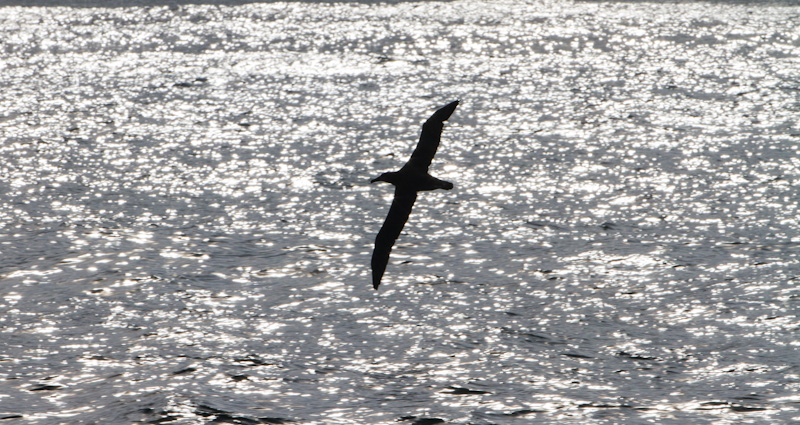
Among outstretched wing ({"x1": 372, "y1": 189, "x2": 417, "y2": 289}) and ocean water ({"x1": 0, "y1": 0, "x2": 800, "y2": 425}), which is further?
ocean water ({"x1": 0, "y1": 0, "x2": 800, "y2": 425})

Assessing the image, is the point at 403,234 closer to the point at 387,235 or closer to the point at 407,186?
the point at 407,186

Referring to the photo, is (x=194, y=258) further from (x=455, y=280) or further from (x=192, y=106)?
(x=192, y=106)

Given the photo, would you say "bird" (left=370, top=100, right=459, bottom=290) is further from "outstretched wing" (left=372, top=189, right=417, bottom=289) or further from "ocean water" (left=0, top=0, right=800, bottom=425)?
"ocean water" (left=0, top=0, right=800, bottom=425)

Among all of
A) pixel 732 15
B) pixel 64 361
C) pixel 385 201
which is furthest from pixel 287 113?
pixel 732 15

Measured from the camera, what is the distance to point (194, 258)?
162 feet

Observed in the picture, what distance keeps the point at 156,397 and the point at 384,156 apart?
74.0 ft

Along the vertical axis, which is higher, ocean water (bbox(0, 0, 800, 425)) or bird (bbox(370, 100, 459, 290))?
ocean water (bbox(0, 0, 800, 425))

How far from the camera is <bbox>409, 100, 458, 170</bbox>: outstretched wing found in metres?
17.3

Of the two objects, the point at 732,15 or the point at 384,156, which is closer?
the point at 384,156

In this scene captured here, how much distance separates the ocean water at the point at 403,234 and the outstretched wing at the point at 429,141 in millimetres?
22726

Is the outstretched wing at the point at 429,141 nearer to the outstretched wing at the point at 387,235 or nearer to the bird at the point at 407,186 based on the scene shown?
the bird at the point at 407,186

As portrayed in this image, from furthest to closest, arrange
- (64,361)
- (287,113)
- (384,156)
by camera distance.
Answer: (287,113) < (384,156) < (64,361)

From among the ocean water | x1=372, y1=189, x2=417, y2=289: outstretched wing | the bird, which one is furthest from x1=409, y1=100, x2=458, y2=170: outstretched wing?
the ocean water

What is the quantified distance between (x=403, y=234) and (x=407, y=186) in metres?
34.6
